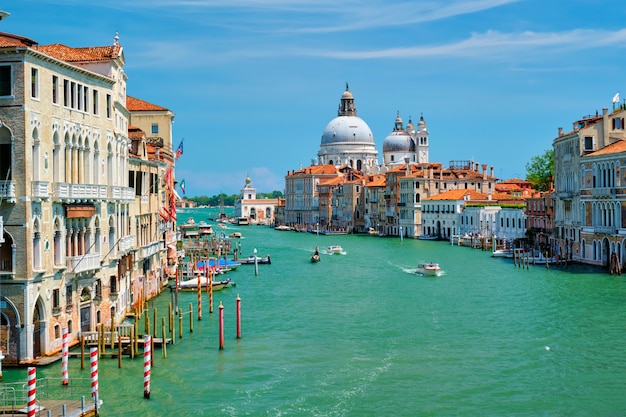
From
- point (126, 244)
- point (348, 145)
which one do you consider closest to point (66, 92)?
point (126, 244)

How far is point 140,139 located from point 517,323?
9.76m

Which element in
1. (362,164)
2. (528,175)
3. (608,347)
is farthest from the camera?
(362,164)

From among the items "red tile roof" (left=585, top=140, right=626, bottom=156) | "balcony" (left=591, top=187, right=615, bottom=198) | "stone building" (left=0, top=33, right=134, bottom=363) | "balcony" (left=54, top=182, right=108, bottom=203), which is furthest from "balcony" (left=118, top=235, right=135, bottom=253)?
"balcony" (left=591, top=187, right=615, bottom=198)

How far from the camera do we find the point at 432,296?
25969mm

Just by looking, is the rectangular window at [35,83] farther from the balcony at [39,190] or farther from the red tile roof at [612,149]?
the red tile roof at [612,149]

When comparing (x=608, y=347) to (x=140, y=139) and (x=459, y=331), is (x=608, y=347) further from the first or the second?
(x=140, y=139)

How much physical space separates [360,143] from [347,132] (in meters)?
1.91

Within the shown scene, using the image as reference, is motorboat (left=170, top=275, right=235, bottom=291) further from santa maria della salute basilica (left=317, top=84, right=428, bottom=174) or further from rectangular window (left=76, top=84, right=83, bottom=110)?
santa maria della salute basilica (left=317, top=84, right=428, bottom=174)

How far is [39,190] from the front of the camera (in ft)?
45.5

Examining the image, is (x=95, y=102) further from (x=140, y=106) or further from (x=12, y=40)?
(x=140, y=106)

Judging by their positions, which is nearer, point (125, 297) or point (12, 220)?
point (12, 220)

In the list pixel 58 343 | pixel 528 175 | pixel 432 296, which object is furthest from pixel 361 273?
pixel 528 175

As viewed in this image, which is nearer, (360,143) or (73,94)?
(73,94)

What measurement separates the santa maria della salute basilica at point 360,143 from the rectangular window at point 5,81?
78.0 m
